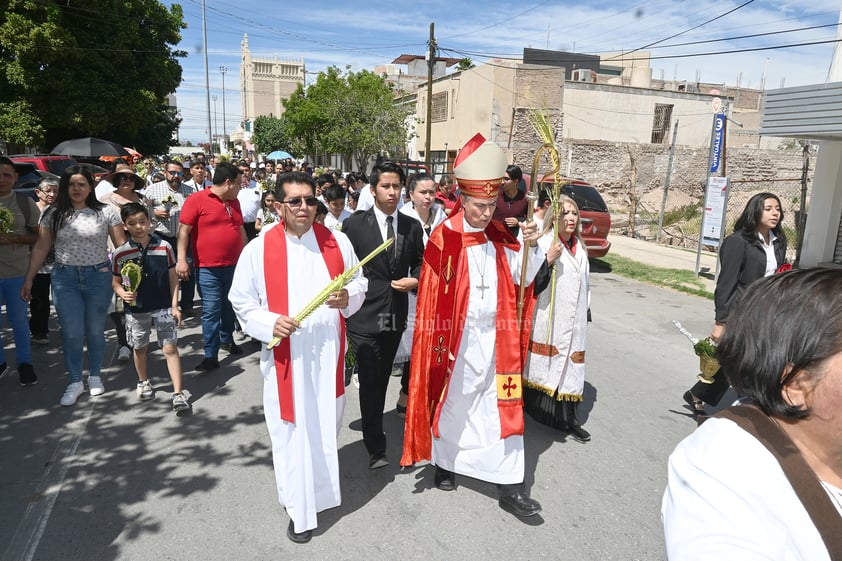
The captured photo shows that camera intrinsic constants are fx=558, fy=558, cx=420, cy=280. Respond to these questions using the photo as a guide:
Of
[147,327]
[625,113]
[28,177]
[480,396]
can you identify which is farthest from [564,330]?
[625,113]

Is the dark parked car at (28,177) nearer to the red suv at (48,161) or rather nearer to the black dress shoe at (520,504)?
the red suv at (48,161)

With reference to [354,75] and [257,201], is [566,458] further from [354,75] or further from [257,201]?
[354,75]

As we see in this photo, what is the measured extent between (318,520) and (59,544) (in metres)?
1.37

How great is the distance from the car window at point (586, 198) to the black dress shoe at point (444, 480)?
918 cm

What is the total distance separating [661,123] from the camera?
3103 cm

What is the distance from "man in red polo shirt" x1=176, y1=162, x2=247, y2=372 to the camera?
558cm

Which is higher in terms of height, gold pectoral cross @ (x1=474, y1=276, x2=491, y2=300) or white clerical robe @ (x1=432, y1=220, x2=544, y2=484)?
gold pectoral cross @ (x1=474, y1=276, x2=491, y2=300)

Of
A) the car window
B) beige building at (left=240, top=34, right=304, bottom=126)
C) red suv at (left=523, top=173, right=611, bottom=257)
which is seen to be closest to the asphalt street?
red suv at (left=523, top=173, right=611, bottom=257)

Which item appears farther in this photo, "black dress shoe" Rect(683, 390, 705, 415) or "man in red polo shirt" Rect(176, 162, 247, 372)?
"man in red polo shirt" Rect(176, 162, 247, 372)

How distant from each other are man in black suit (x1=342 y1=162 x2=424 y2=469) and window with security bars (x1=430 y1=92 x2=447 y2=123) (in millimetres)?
29743

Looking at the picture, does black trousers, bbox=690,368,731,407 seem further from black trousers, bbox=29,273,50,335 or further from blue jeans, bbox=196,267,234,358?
black trousers, bbox=29,273,50,335

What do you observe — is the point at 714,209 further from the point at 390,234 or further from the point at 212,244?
the point at 212,244

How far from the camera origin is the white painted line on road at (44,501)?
2971 mm

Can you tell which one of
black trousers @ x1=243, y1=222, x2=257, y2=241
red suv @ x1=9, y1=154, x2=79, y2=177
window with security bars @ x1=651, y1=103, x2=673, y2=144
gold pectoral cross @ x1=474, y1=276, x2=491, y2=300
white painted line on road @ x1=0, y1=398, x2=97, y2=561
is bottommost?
white painted line on road @ x1=0, y1=398, x2=97, y2=561
